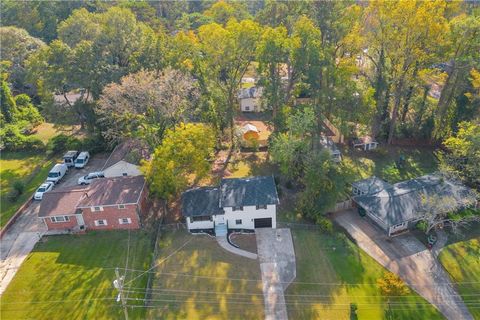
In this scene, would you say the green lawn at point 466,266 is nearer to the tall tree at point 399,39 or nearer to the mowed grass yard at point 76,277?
the tall tree at point 399,39

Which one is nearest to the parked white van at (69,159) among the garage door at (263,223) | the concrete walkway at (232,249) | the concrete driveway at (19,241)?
the concrete driveway at (19,241)

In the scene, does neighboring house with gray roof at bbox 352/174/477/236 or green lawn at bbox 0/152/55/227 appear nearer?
neighboring house with gray roof at bbox 352/174/477/236

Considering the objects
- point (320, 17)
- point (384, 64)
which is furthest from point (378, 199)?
point (320, 17)

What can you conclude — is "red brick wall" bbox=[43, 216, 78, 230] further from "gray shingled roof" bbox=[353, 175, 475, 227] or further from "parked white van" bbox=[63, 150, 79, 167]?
"gray shingled roof" bbox=[353, 175, 475, 227]

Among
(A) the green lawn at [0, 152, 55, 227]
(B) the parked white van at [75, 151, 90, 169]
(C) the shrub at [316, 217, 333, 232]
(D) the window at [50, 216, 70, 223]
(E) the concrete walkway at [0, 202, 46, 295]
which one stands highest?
(D) the window at [50, 216, 70, 223]

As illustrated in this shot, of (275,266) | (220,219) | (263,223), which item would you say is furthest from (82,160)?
(275,266)

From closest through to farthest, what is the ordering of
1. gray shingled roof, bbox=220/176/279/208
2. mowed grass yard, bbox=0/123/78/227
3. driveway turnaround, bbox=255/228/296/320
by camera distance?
driveway turnaround, bbox=255/228/296/320 < gray shingled roof, bbox=220/176/279/208 < mowed grass yard, bbox=0/123/78/227

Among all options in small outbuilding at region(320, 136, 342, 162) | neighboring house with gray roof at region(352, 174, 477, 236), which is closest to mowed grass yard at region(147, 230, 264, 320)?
neighboring house with gray roof at region(352, 174, 477, 236)

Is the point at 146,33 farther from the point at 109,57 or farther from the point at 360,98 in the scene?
the point at 360,98

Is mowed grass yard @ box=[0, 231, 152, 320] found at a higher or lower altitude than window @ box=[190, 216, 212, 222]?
lower
